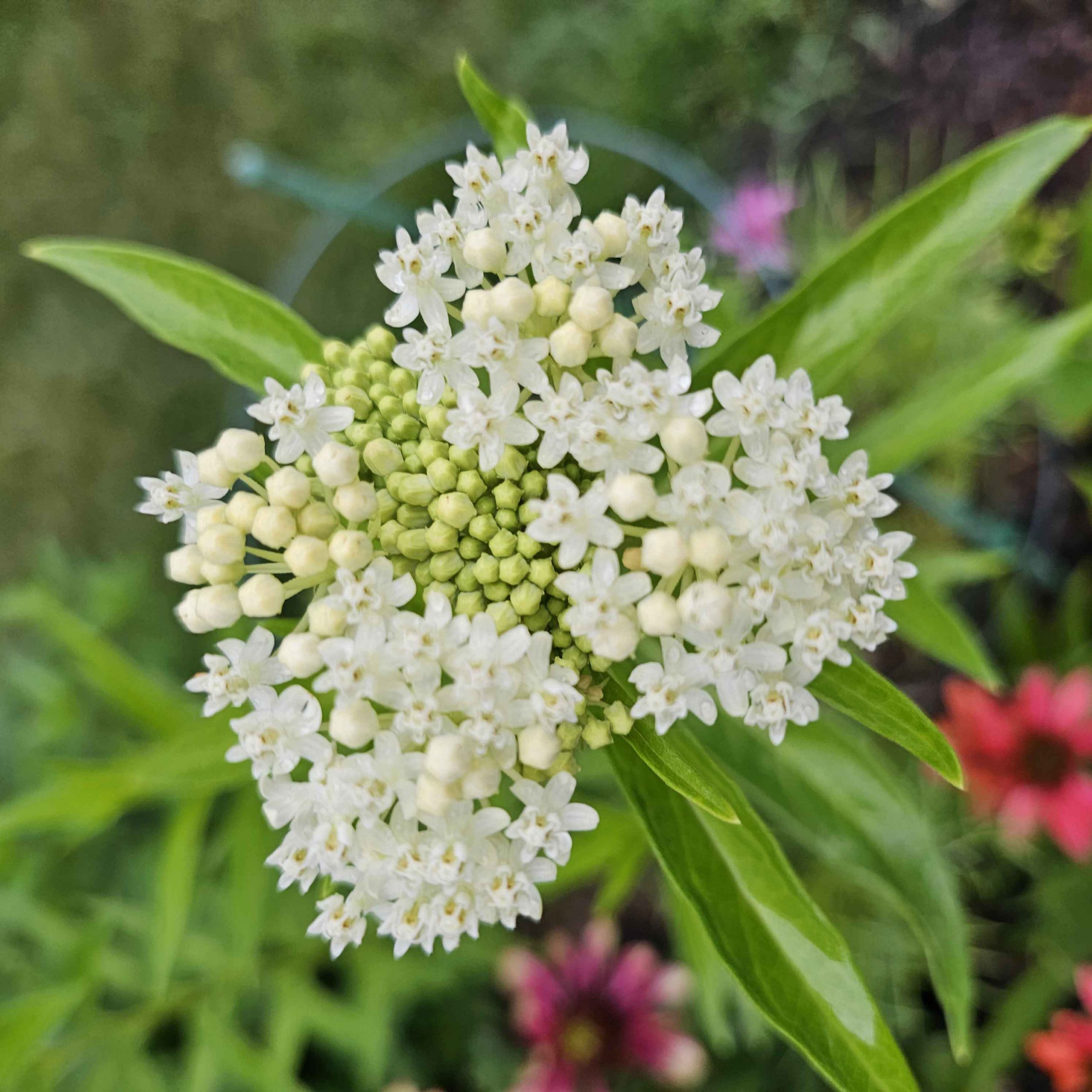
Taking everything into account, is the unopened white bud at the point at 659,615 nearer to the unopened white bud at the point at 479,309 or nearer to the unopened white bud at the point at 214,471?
the unopened white bud at the point at 479,309

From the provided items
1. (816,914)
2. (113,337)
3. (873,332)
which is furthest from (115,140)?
(816,914)

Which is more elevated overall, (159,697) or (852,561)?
(159,697)

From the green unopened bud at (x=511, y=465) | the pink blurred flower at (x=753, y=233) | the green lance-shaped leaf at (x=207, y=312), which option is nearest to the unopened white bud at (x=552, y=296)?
the green unopened bud at (x=511, y=465)

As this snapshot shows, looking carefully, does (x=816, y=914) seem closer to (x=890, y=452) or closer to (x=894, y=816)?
(x=894, y=816)

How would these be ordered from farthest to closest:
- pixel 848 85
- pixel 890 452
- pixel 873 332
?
pixel 848 85, pixel 890 452, pixel 873 332

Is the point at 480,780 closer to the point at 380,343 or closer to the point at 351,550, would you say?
the point at 351,550

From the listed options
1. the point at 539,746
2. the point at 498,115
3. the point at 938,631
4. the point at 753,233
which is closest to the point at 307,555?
the point at 539,746
